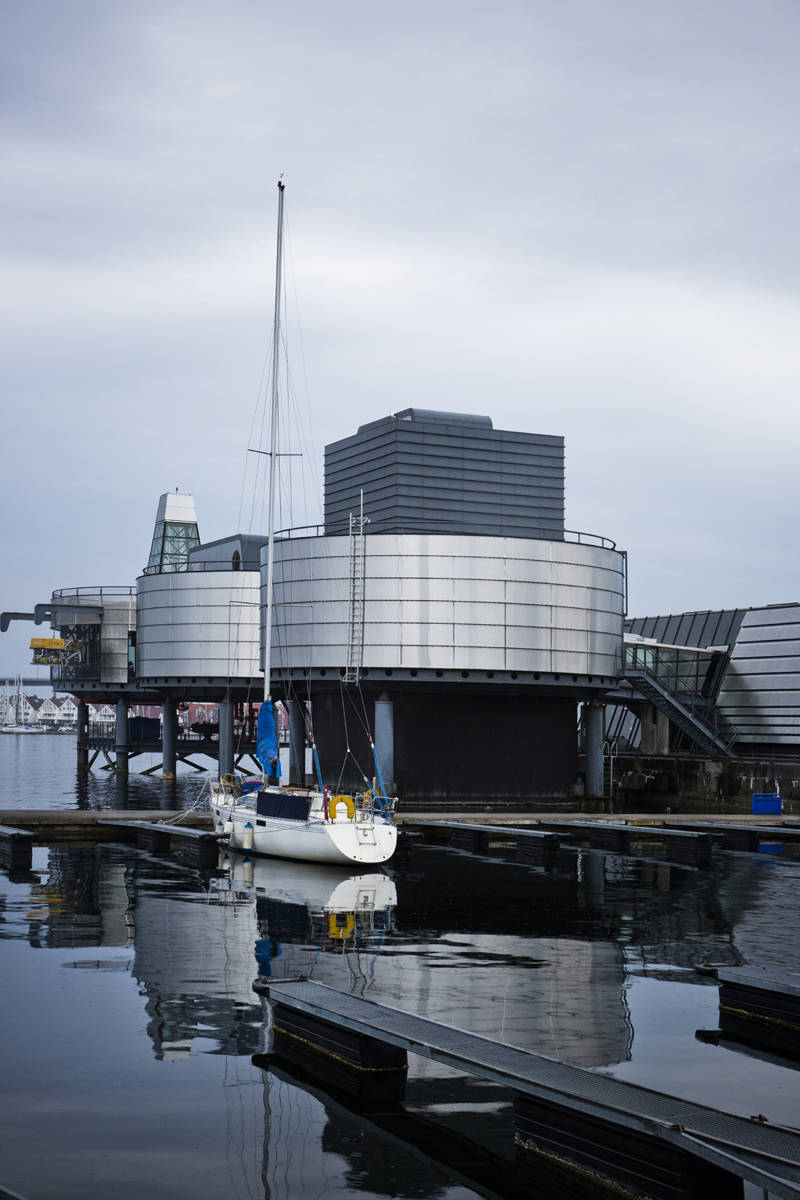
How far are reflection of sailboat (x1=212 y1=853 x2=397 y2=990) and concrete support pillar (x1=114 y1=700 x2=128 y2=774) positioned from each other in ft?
212

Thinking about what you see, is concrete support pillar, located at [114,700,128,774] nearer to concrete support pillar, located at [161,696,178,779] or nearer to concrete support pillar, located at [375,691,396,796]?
concrete support pillar, located at [161,696,178,779]

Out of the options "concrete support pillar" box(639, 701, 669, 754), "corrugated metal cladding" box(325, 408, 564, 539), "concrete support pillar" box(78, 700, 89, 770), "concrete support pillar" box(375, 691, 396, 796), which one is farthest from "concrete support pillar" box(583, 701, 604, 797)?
"corrugated metal cladding" box(325, 408, 564, 539)

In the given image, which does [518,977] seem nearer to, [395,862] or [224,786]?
[395,862]

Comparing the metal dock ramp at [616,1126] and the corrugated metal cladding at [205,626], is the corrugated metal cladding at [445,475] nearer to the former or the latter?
the corrugated metal cladding at [205,626]

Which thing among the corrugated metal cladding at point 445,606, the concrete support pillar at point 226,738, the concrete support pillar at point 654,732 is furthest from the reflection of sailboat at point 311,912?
the concrete support pillar at point 226,738

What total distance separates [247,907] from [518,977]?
10.5 m

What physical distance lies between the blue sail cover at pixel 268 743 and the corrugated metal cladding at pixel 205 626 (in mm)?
33513

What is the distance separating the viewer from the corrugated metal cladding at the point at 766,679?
229 ft

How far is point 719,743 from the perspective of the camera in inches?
2790

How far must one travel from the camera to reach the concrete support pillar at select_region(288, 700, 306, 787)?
70.2 meters

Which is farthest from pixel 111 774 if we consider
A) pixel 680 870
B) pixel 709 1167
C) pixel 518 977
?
pixel 709 1167

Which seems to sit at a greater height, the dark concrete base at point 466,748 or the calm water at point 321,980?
the dark concrete base at point 466,748

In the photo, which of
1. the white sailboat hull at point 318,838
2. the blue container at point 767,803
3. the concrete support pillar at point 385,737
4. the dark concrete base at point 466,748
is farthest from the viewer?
the dark concrete base at point 466,748

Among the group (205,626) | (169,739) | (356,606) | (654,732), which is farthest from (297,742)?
(169,739)
